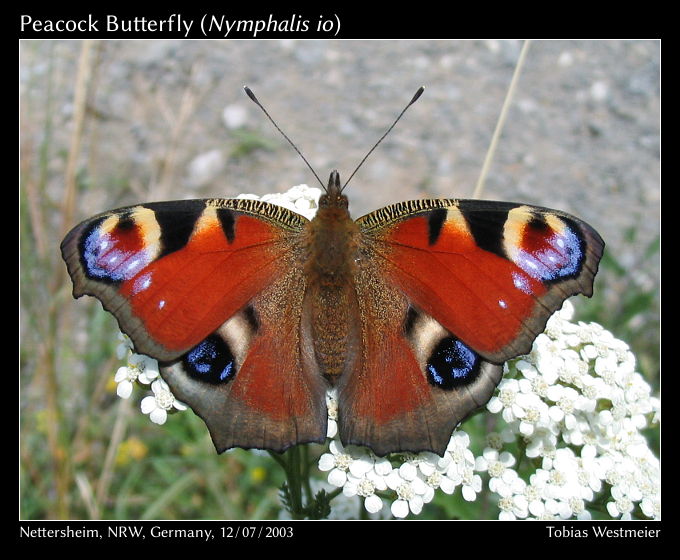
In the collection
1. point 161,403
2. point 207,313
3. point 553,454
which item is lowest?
point 553,454

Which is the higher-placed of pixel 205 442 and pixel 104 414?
pixel 205 442

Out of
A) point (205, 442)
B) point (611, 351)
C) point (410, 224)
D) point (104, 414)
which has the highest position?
point (410, 224)

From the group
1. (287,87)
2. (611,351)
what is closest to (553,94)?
(287,87)

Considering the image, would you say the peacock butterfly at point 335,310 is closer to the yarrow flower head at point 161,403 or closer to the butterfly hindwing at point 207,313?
the butterfly hindwing at point 207,313

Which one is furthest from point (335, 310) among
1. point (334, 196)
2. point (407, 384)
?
point (334, 196)

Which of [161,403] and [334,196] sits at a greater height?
[334,196]

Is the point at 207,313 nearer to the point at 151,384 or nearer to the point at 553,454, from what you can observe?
the point at 151,384

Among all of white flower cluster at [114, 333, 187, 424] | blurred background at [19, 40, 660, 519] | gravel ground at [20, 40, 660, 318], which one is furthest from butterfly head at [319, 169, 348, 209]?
gravel ground at [20, 40, 660, 318]
